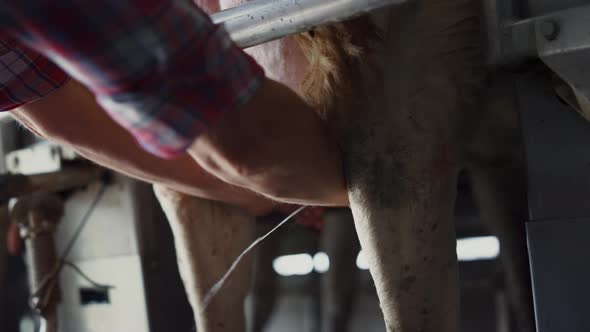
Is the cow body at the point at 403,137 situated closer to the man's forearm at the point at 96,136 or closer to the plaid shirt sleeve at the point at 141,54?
the man's forearm at the point at 96,136

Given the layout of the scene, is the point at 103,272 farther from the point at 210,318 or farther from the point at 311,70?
the point at 311,70

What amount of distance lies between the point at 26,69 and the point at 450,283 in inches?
15.2

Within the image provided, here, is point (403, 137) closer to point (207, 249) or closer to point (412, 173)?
point (412, 173)

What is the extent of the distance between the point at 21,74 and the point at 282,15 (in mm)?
206

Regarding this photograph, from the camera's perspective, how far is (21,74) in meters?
0.63

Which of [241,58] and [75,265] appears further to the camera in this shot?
[75,265]

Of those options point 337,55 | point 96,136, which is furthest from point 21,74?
point 337,55

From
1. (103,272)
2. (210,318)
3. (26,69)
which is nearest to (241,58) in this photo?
(26,69)

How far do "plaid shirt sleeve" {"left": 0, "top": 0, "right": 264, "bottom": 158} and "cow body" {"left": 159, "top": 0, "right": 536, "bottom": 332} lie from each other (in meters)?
0.28

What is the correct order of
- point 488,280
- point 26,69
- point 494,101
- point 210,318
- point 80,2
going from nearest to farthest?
point 80,2 < point 26,69 < point 494,101 < point 210,318 < point 488,280

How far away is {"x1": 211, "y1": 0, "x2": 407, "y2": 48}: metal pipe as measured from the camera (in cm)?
57

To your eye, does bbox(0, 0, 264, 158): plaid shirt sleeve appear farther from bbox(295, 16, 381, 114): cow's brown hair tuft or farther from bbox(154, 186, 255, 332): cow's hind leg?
bbox(154, 186, 255, 332): cow's hind leg

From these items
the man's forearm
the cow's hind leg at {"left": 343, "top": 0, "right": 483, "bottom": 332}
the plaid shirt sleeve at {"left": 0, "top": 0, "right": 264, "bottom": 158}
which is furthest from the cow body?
the plaid shirt sleeve at {"left": 0, "top": 0, "right": 264, "bottom": 158}

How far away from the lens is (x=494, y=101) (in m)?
0.76
